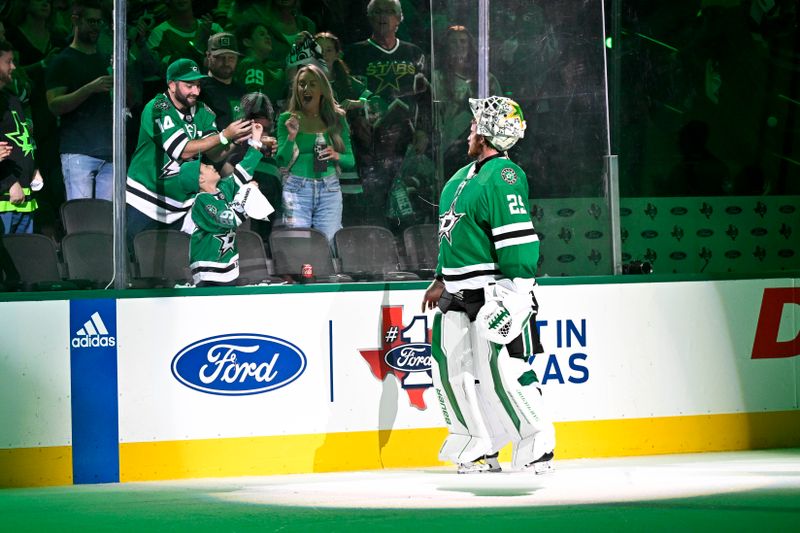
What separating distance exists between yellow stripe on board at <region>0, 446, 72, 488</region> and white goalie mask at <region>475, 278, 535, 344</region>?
1984mm

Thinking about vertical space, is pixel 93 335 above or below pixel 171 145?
below

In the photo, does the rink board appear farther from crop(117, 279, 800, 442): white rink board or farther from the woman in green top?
the woman in green top

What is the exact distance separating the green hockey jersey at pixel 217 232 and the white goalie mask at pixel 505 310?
1324mm

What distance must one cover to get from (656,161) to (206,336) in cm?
352

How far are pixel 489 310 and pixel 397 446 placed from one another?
3.20 ft

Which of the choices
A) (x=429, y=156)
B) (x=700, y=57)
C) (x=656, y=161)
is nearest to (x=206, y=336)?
(x=429, y=156)

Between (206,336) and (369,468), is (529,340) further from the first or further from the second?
(206,336)

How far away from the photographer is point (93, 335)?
541cm

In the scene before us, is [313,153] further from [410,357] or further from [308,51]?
[410,357]

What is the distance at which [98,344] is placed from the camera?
5.42 m

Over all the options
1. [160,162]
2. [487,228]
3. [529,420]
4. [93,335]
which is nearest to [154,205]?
[160,162]

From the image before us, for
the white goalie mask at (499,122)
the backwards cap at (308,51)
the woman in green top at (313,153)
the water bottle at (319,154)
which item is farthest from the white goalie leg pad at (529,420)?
the backwards cap at (308,51)

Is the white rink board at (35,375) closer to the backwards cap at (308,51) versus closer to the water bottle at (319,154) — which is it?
the water bottle at (319,154)

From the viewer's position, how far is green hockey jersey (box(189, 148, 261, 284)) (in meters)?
5.79
